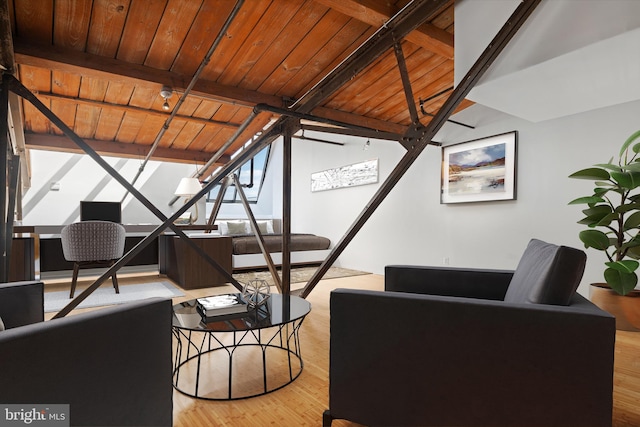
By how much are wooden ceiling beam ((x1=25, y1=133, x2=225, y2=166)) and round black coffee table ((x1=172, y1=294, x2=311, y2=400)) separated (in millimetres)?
3758

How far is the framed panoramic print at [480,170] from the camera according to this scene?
4.37m

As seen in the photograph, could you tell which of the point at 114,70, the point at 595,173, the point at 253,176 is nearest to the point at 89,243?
the point at 114,70

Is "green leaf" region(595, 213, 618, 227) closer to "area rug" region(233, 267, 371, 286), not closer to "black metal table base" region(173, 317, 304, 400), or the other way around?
"black metal table base" region(173, 317, 304, 400)

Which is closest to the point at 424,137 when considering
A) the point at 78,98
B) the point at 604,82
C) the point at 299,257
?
the point at 604,82

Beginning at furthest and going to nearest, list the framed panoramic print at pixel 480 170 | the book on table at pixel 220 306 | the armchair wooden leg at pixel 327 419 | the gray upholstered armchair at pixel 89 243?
the framed panoramic print at pixel 480 170 < the gray upholstered armchair at pixel 89 243 < the book on table at pixel 220 306 < the armchair wooden leg at pixel 327 419

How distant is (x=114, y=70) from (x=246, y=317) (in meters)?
2.49

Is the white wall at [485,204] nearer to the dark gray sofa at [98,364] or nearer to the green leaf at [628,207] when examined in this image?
the green leaf at [628,207]

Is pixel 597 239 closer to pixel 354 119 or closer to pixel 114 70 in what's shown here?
pixel 354 119

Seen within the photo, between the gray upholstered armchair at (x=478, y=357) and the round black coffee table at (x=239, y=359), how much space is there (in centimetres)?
50

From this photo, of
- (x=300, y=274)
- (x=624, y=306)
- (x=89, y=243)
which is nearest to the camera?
(x=624, y=306)

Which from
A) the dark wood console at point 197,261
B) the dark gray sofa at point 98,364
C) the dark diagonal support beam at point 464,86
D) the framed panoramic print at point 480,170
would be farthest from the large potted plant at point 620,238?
the dark wood console at point 197,261

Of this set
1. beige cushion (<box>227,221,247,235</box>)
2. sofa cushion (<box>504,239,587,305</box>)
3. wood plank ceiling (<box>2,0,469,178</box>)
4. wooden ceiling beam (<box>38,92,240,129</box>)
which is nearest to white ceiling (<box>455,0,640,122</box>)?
wood plank ceiling (<box>2,0,469,178</box>)

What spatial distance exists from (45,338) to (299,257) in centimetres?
612

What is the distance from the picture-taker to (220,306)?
198 centimetres
